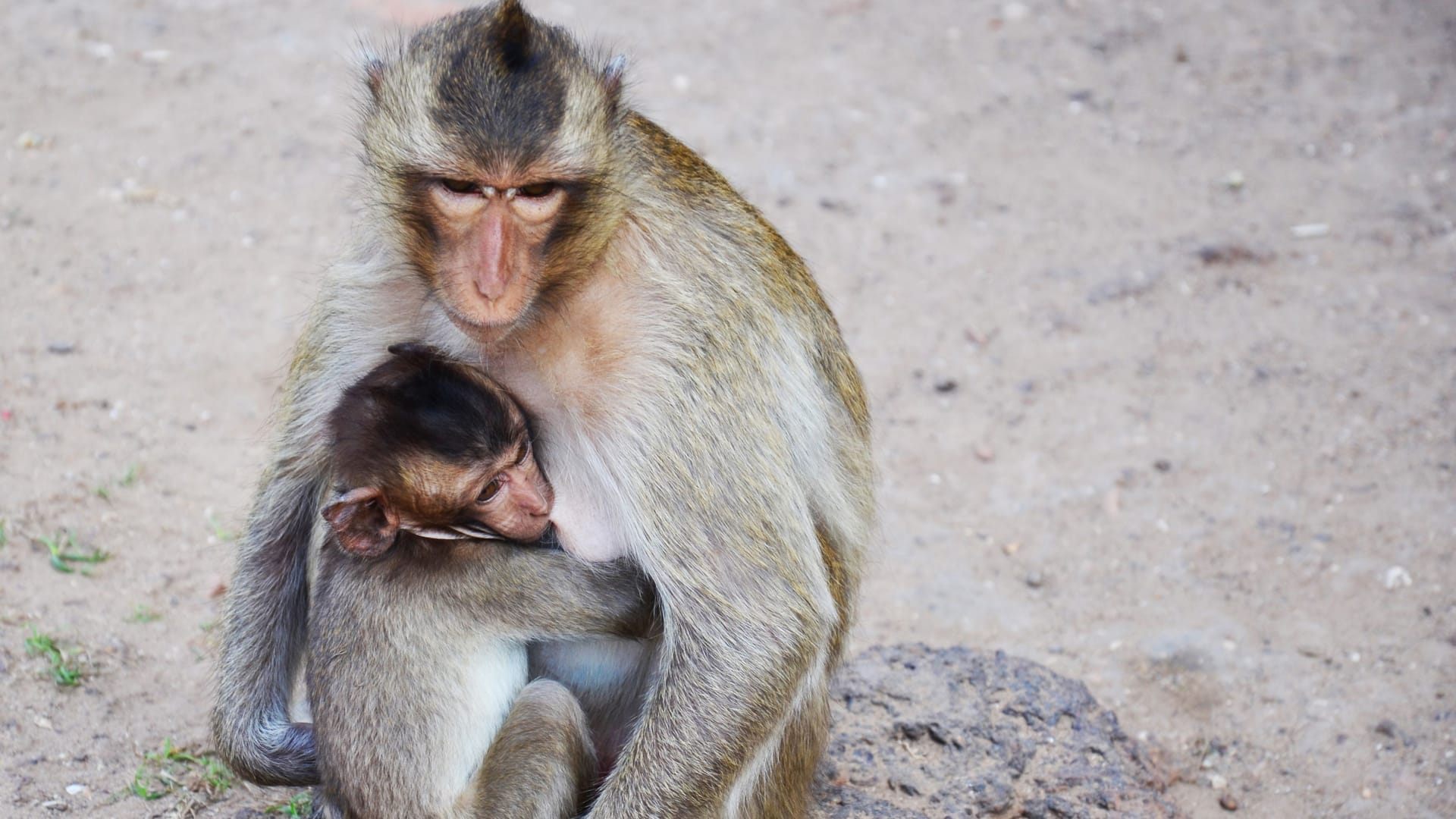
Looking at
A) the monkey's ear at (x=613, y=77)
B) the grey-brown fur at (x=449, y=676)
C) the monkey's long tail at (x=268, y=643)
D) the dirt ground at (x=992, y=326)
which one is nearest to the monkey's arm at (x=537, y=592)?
the grey-brown fur at (x=449, y=676)

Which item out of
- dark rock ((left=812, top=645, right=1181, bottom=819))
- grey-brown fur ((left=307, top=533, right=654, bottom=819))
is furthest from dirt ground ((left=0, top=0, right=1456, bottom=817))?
grey-brown fur ((left=307, top=533, right=654, bottom=819))

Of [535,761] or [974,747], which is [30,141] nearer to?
[535,761]

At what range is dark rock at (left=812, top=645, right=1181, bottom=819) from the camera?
388 cm

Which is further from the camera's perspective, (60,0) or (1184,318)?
(60,0)

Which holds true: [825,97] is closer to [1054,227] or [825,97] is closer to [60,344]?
[1054,227]

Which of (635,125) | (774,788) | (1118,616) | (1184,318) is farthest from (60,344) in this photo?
(1184,318)

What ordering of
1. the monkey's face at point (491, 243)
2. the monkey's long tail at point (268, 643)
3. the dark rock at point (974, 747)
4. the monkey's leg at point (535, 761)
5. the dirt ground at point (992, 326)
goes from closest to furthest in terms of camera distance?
the monkey's face at point (491, 243)
the monkey's leg at point (535, 761)
the monkey's long tail at point (268, 643)
the dark rock at point (974, 747)
the dirt ground at point (992, 326)

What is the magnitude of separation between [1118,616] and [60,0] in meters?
7.11

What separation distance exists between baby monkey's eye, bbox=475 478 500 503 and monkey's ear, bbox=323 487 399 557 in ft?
0.63

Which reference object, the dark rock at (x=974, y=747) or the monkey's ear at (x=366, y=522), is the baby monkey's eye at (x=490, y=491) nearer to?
the monkey's ear at (x=366, y=522)

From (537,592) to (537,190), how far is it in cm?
90

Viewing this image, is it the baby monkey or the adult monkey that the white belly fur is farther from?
the adult monkey

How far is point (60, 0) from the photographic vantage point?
336 inches

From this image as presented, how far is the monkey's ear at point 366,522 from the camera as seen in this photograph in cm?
316
